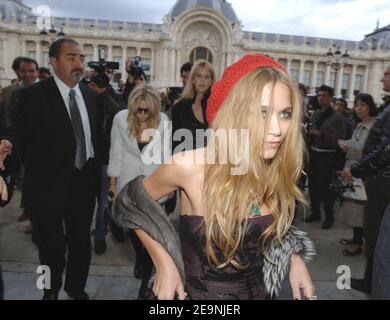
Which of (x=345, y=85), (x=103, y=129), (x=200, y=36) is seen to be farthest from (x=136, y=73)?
(x=345, y=85)

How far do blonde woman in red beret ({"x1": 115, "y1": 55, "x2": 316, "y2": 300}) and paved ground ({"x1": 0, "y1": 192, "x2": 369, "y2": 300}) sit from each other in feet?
5.32

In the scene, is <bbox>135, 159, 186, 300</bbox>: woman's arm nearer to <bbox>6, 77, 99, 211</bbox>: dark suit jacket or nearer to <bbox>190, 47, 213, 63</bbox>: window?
<bbox>6, 77, 99, 211</bbox>: dark suit jacket

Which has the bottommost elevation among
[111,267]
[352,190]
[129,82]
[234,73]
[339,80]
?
[111,267]

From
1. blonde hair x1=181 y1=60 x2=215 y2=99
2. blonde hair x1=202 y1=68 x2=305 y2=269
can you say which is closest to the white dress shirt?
blonde hair x1=181 y1=60 x2=215 y2=99

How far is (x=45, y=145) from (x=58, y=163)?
0.17 m

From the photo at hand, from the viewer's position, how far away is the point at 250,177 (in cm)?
136

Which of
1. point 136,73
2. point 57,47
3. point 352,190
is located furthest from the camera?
point 136,73

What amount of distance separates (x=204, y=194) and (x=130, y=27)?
50.0 m

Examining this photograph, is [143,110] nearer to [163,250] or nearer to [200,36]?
[163,250]

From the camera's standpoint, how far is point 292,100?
1321 millimetres

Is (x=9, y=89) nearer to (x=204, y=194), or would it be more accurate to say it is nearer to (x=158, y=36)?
(x=204, y=194)

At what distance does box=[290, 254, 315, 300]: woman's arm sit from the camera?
4.65 ft

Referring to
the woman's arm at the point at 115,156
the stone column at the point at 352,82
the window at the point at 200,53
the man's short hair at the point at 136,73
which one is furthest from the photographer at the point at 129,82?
the stone column at the point at 352,82
